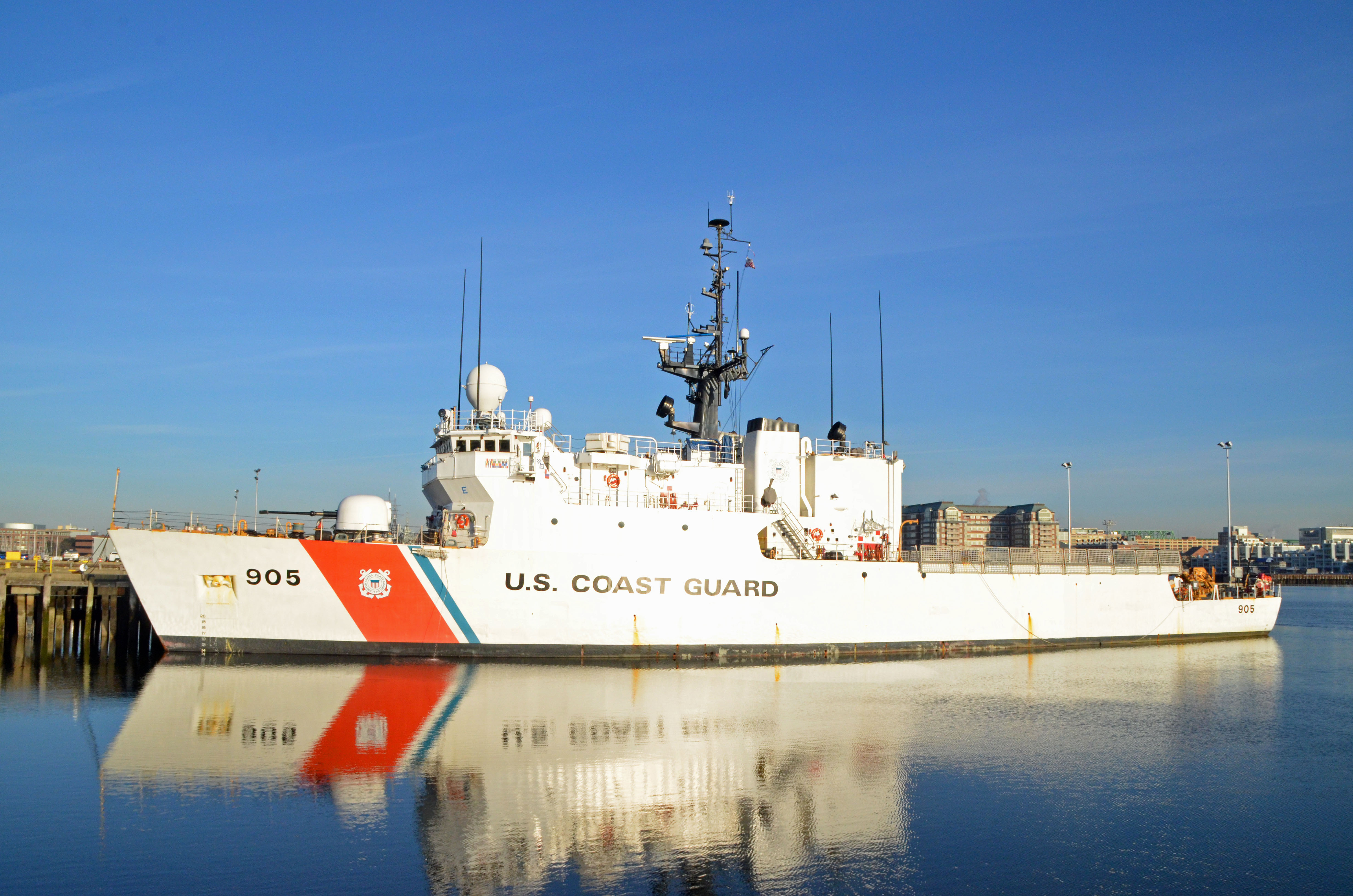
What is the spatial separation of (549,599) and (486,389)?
521 cm

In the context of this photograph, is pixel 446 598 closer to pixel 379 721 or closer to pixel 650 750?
pixel 379 721

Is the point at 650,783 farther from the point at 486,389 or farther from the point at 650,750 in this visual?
the point at 486,389

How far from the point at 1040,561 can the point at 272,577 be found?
19.1m

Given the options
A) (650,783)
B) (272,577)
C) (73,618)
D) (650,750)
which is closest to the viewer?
(650,783)

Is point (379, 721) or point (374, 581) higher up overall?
point (374, 581)

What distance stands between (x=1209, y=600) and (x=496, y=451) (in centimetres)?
2246

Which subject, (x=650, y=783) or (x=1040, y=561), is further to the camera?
(x=1040, y=561)

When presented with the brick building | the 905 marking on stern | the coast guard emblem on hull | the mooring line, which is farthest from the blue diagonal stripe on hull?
the brick building

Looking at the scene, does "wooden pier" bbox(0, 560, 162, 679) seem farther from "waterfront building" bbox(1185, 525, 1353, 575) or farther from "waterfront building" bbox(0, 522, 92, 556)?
"waterfront building" bbox(1185, 525, 1353, 575)

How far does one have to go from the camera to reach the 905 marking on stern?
59.7ft

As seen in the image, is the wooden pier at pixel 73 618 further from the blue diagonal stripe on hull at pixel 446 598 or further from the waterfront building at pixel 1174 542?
the waterfront building at pixel 1174 542

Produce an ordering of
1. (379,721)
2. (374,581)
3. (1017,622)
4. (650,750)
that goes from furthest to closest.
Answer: (1017,622)
(374,581)
(379,721)
(650,750)

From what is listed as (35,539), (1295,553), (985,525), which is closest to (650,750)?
(35,539)

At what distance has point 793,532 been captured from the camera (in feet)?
70.2
